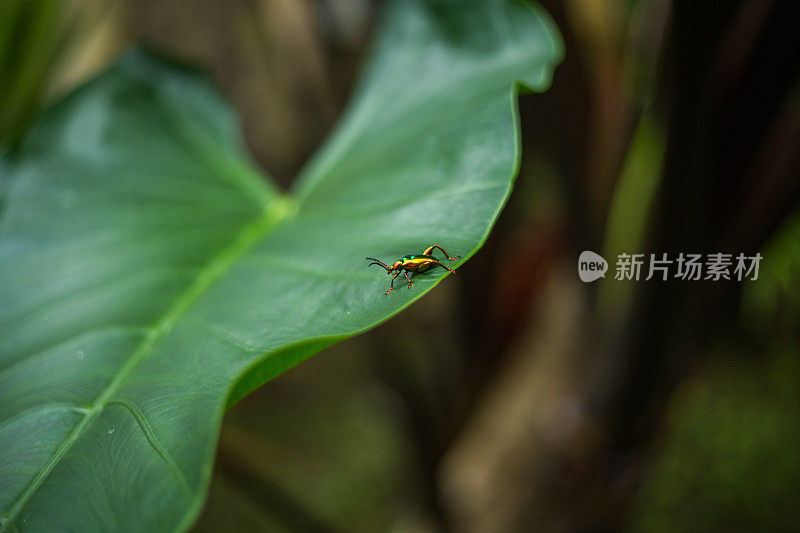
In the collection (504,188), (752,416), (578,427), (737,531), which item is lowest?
(737,531)

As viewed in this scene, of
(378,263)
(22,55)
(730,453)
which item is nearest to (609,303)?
(730,453)

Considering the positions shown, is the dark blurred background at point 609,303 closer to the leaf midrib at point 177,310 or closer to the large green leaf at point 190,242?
the large green leaf at point 190,242

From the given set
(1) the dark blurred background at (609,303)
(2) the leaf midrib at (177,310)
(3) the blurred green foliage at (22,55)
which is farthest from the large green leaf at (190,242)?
(3) the blurred green foliage at (22,55)

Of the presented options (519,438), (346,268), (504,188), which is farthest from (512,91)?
(519,438)

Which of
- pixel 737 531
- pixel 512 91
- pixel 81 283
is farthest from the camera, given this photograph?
pixel 737 531

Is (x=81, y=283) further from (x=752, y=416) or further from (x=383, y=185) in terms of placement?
(x=752, y=416)

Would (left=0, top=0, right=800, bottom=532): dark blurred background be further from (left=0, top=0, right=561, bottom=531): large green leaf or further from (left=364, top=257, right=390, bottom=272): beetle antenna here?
(left=364, top=257, right=390, bottom=272): beetle antenna

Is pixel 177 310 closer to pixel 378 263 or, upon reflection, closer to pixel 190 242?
pixel 190 242

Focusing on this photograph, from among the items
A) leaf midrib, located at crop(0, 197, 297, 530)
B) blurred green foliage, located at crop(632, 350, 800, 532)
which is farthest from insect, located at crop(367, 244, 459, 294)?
blurred green foliage, located at crop(632, 350, 800, 532)
